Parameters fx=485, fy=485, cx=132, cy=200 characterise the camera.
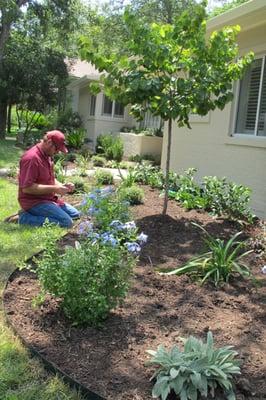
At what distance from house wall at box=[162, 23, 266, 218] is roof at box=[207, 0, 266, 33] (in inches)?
14.4

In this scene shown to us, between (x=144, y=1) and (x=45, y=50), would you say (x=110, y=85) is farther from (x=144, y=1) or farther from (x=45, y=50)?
(x=144, y=1)

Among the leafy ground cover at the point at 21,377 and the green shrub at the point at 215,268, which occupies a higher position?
the green shrub at the point at 215,268

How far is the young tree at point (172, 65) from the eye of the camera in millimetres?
5891

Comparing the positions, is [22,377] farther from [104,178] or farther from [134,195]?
[104,178]

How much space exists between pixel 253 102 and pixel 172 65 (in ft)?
9.80

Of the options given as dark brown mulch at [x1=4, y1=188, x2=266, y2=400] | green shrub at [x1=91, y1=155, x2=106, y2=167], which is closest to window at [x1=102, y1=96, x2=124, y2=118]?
green shrub at [x1=91, y1=155, x2=106, y2=167]

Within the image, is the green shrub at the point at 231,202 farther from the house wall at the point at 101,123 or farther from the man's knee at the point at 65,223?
the house wall at the point at 101,123

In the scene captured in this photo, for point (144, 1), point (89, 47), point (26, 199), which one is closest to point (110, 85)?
point (89, 47)

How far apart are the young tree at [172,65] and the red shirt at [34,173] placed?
1.22 m

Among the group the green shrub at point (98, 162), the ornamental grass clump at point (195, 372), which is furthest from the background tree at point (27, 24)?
the ornamental grass clump at point (195, 372)

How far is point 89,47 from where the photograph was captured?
6086 millimetres

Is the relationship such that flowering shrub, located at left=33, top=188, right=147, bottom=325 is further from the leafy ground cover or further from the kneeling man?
the kneeling man

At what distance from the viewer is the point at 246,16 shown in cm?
775

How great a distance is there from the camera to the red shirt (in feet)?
19.5
